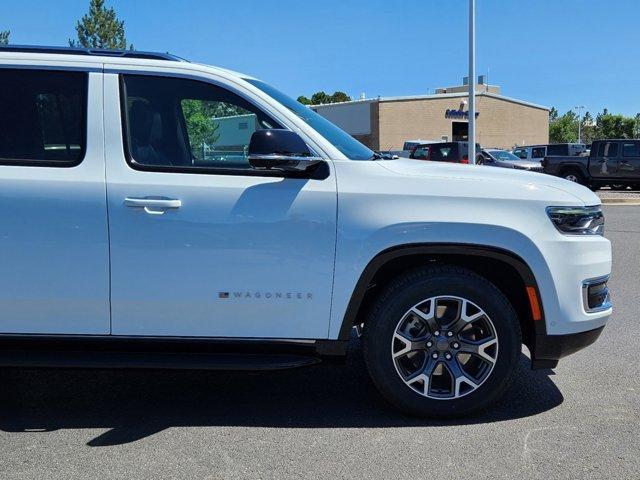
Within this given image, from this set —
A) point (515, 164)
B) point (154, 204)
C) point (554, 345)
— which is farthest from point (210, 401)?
point (515, 164)

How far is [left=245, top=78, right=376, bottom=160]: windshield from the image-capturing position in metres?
4.19

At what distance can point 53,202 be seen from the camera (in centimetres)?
384

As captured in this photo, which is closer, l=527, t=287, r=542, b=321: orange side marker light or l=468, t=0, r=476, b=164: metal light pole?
l=527, t=287, r=542, b=321: orange side marker light

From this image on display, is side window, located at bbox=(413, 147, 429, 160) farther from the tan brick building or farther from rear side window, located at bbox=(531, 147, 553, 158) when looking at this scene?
the tan brick building

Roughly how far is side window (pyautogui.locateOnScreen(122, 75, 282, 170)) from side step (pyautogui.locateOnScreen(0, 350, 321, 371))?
108cm

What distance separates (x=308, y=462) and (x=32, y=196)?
2.09 m

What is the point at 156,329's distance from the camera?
12.9ft

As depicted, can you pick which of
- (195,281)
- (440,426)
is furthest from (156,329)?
(440,426)

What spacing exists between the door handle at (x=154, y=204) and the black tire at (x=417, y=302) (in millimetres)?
1286

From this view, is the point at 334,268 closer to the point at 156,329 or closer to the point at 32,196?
the point at 156,329

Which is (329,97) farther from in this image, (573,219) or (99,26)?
(573,219)

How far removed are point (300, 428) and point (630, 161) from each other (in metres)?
23.0

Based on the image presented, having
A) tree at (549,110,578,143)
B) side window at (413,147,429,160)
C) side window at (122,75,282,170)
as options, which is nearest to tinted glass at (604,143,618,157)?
side window at (413,147,429,160)

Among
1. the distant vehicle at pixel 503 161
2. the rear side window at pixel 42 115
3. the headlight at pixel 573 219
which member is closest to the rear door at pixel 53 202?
the rear side window at pixel 42 115
